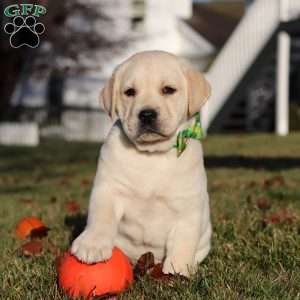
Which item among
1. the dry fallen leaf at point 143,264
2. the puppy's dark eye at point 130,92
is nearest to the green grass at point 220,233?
the dry fallen leaf at point 143,264

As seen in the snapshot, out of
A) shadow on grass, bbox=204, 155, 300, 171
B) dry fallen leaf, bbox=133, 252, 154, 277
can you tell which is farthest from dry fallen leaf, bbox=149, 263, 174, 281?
shadow on grass, bbox=204, 155, 300, 171

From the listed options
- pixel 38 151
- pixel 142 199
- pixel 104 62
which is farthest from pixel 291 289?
pixel 104 62

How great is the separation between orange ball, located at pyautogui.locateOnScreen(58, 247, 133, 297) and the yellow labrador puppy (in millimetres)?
198

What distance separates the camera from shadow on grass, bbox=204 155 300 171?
9.93m

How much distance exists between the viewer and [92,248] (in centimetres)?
303

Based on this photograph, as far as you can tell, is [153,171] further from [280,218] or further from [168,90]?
[280,218]

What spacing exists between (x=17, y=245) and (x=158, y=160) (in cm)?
138

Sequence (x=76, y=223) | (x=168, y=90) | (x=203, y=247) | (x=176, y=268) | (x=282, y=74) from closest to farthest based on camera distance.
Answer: (x=176, y=268) → (x=168, y=90) → (x=203, y=247) → (x=76, y=223) → (x=282, y=74)

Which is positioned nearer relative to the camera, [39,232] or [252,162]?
[39,232]

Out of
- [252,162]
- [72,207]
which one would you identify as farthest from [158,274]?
[252,162]

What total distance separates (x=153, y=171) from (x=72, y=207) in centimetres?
267

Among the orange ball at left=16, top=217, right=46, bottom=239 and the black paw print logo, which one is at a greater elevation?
the black paw print logo

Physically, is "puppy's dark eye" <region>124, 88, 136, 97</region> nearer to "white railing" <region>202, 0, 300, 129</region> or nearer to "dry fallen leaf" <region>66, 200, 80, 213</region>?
"dry fallen leaf" <region>66, 200, 80, 213</region>

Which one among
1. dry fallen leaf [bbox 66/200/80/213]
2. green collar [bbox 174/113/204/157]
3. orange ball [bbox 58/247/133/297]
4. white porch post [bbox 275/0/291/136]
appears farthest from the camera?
white porch post [bbox 275/0/291/136]
